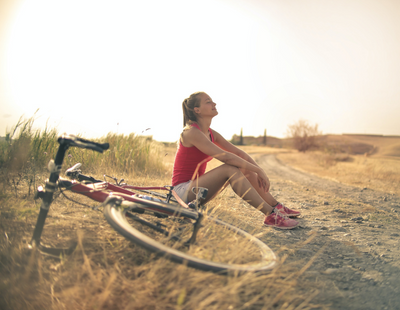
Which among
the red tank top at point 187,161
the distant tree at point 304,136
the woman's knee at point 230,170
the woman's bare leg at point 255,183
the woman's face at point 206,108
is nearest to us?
the woman's knee at point 230,170

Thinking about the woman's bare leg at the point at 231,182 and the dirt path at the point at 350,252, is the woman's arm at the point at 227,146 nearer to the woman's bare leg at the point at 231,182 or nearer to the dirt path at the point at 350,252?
the woman's bare leg at the point at 231,182

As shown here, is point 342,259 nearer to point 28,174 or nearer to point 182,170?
point 182,170

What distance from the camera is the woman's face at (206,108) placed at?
124 inches

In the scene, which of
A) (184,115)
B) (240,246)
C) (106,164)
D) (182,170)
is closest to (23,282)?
(240,246)

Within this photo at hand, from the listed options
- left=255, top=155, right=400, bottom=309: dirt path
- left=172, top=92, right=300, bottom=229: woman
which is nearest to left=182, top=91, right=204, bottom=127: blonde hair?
left=172, top=92, right=300, bottom=229: woman

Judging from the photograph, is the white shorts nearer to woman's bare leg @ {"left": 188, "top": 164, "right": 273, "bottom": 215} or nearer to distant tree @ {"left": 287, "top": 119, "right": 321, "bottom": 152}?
woman's bare leg @ {"left": 188, "top": 164, "right": 273, "bottom": 215}

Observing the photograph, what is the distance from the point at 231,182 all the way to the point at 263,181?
0.51 meters

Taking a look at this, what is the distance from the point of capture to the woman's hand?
3.13m

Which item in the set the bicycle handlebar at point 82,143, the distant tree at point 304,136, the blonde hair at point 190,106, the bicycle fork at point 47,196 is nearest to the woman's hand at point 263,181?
the blonde hair at point 190,106

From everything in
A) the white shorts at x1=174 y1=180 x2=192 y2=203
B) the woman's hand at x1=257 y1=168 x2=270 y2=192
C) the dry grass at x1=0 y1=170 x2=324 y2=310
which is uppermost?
the woman's hand at x1=257 y1=168 x2=270 y2=192

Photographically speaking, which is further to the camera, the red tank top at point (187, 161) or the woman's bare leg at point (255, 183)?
the woman's bare leg at point (255, 183)

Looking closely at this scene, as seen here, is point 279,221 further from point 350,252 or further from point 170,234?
point 170,234

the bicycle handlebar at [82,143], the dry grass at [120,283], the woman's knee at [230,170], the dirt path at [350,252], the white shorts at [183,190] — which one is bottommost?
the dirt path at [350,252]

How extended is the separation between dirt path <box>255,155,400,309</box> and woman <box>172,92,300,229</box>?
36 cm
